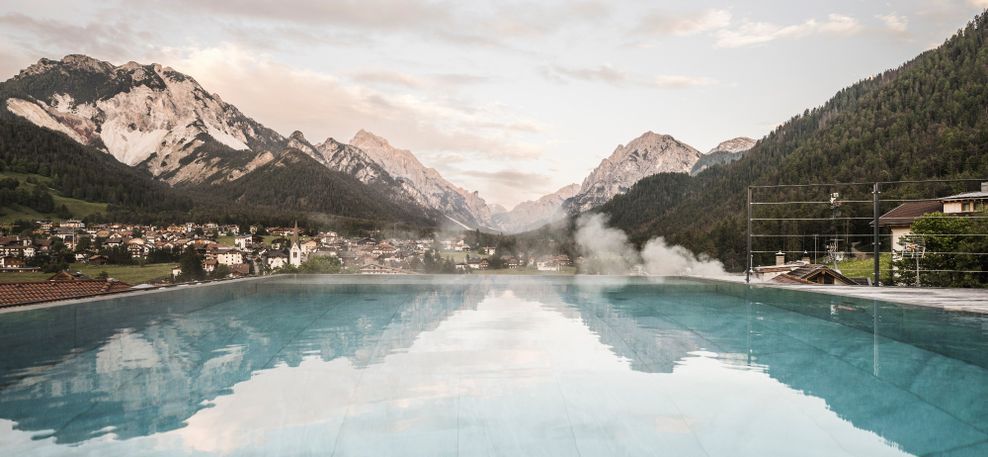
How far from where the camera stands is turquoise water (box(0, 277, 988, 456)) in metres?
3.36

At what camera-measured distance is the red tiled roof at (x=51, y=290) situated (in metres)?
9.34

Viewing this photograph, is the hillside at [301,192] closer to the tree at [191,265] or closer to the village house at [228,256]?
the village house at [228,256]

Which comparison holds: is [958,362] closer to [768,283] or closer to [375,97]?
[768,283]

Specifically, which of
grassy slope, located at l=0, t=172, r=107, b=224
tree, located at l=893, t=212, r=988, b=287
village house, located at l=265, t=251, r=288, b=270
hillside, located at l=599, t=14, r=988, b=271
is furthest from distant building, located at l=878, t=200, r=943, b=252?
grassy slope, located at l=0, t=172, r=107, b=224

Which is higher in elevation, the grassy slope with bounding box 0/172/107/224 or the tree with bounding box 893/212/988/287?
the grassy slope with bounding box 0/172/107/224

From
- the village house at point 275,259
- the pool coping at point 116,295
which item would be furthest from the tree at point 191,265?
the pool coping at point 116,295

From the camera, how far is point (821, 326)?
8031 millimetres

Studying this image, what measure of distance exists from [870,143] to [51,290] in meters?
113

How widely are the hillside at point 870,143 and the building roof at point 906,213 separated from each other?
29.9 meters

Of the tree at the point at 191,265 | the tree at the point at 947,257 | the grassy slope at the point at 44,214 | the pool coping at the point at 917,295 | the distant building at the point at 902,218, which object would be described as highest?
the grassy slope at the point at 44,214

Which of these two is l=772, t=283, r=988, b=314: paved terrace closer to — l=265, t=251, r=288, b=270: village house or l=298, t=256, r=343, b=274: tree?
l=298, t=256, r=343, b=274: tree

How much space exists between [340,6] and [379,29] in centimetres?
513

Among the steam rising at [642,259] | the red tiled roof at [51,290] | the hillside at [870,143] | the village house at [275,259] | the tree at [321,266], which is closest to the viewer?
the red tiled roof at [51,290]

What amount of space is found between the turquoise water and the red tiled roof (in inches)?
32.2
